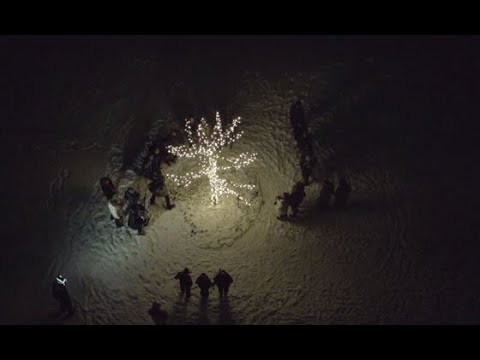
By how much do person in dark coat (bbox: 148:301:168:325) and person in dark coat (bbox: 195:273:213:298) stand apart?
97cm

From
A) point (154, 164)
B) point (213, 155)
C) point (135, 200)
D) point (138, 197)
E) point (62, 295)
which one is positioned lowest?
point (62, 295)

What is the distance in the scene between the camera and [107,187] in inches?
460

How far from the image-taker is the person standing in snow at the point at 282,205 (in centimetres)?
1166

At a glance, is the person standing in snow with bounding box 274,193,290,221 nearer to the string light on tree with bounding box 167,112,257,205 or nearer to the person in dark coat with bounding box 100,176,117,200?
the string light on tree with bounding box 167,112,257,205

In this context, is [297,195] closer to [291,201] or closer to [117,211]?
[291,201]

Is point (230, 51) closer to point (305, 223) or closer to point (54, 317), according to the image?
point (305, 223)

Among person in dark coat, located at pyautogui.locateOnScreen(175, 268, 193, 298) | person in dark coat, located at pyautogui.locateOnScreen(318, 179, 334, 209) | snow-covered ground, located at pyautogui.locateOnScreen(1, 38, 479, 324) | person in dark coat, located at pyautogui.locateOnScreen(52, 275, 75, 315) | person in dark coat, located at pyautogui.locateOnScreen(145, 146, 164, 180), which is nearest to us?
person in dark coat, located at pyautogui.locateOnScreen(52, 275, 75, 315)

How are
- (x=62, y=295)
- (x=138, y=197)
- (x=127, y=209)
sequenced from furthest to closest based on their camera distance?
1. (x=138, y=197)
2. (x=127, y=209)
3. (x=62, y=295)

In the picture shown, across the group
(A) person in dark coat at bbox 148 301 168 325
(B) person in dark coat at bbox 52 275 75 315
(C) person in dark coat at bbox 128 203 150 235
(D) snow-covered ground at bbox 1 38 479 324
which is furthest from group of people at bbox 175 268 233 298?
(B) person in dark coat at bbox 52 275 75 315

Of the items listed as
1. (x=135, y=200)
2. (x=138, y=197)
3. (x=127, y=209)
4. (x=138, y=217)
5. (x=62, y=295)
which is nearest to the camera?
(x=62, y=295)

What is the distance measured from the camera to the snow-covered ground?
10.3 metres

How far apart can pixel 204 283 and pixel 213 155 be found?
4636 mm

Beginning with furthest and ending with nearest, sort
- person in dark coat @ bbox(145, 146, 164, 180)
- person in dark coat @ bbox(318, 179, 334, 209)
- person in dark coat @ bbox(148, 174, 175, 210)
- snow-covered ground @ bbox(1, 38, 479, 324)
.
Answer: person in dark coat @ bbox(145, 146, 164, 180) < person in dark coat @ bbox(148, 174, 175, 210) < person in dark coat @ bbox(318, 179, 334, 209) < snow-covered ground @ bbox(1, 38, 479, 324)

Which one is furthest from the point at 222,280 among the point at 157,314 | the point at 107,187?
the point at 107,187
